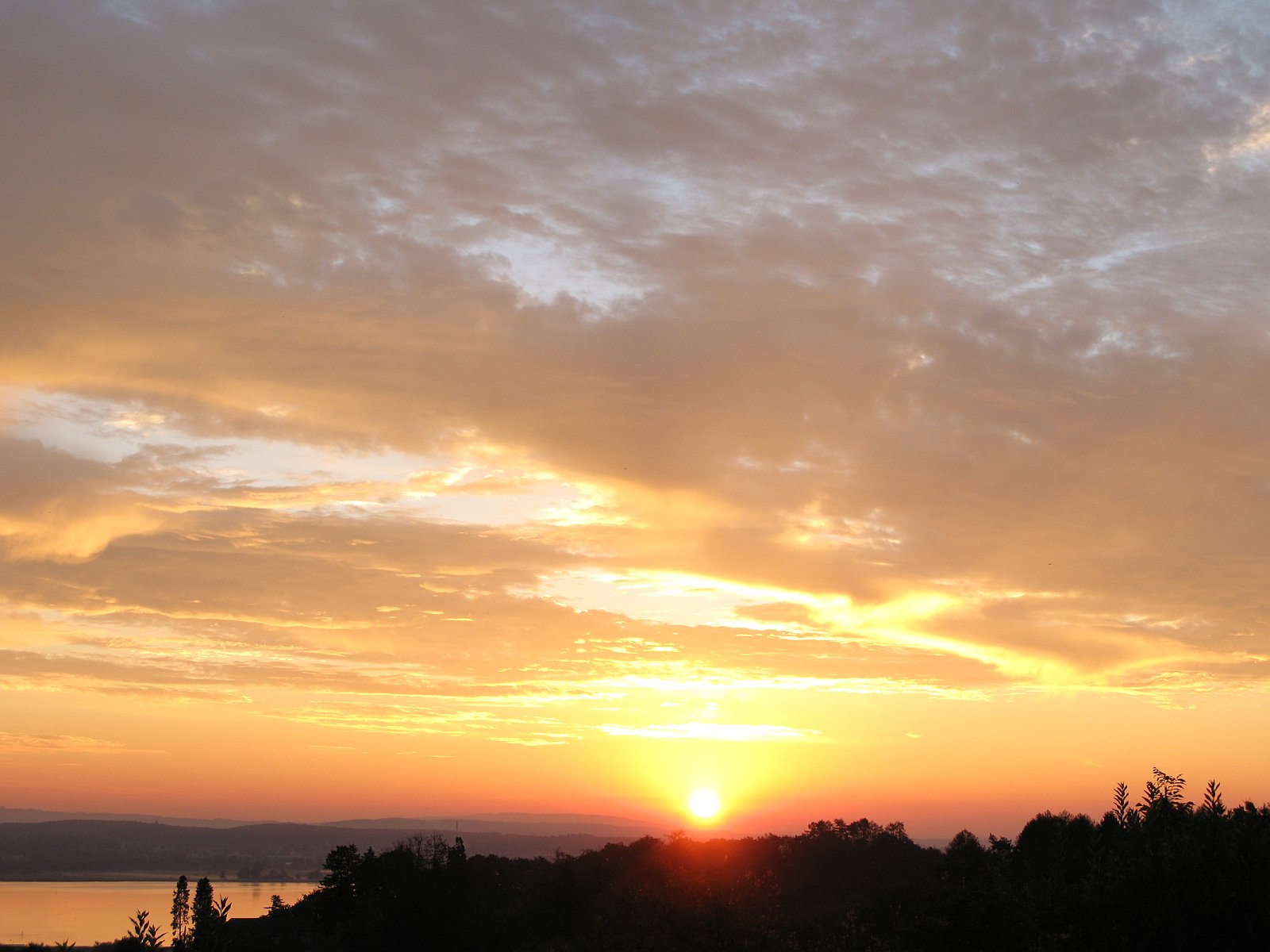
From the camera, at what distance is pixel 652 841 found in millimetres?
73312

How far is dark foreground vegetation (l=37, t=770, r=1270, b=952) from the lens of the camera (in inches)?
488

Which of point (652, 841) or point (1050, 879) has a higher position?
point (1050, 879)

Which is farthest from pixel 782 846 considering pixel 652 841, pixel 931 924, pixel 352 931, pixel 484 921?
pixel 931 924

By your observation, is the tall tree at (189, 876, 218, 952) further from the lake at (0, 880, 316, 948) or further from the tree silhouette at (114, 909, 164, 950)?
the lake at (0, 880, 316, 948)

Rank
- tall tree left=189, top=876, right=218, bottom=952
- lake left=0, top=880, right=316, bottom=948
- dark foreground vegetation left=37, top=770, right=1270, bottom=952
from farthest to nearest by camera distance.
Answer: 1. lake left=0, top=880, right=316, bottom=948
2. tall tree left=189, top=876, right=218, bottom=952
3. dark foreground vegetation left=37, top=770, right=1270, bottom=952

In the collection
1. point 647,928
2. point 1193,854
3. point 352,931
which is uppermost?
point 1193,854

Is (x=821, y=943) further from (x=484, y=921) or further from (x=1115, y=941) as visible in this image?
(x=484, y=921)

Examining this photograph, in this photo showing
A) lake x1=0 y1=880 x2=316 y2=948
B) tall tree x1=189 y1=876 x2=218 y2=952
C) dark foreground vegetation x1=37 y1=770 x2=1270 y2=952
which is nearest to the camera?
dark foreground vegetation x1=37 y1=770 x2=1270 y2=952

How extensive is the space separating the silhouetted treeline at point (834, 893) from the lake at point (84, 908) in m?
26.9

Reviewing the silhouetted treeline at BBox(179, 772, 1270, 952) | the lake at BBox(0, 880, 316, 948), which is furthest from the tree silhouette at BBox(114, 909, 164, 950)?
the lake at BBox(0, 880, 316, 948)

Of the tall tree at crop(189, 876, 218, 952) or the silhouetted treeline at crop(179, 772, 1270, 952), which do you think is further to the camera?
the tall tree at crop(189, 876, 218, 952)

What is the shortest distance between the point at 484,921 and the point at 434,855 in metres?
5.79

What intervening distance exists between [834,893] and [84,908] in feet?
411

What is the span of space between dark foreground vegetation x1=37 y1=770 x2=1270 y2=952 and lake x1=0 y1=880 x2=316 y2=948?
88.5ft
